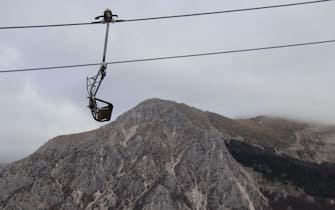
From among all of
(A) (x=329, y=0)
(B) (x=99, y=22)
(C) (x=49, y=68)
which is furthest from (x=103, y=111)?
(A) (x=329, y=0)

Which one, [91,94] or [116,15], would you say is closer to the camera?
[116,15]

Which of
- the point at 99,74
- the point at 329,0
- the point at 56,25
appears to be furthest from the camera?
the point at 99,74

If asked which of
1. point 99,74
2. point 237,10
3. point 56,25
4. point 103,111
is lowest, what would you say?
point 103,111

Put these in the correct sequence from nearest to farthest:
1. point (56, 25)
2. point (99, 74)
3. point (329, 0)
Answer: point (56, 25) → point (329, 0) → point (99, 74)

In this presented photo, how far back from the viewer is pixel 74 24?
23078 millimetres

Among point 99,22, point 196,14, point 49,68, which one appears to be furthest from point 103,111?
point 196,14

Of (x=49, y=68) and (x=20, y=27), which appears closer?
(x=20, y=27)

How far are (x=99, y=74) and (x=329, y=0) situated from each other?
11.2 metres

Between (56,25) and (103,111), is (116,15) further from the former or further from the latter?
(103,111)

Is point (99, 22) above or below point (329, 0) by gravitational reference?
below

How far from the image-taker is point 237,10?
24.2 metres

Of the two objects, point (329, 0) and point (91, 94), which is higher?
point (329, 0)

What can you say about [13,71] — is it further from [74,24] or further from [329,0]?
[329,0]

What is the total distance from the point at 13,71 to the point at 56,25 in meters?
3.98
